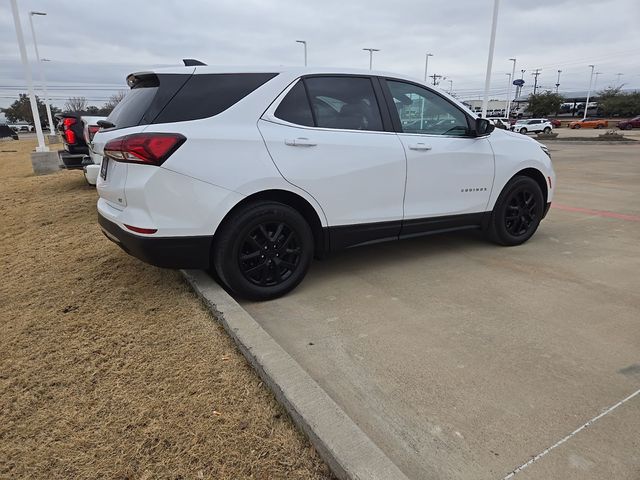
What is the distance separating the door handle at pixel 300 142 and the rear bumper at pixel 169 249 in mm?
930

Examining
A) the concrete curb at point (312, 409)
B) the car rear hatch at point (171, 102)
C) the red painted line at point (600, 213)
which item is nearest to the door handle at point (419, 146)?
the car rear hatch at point (171, 102)

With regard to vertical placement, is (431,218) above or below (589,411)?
above

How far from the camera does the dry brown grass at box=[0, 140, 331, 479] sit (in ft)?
6.50

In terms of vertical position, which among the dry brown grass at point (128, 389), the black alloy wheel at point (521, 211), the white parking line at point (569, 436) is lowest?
the white parking line at point (569, 436)

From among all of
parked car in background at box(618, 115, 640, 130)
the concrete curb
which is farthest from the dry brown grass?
parked car in background at box(618, 115, 640, 130)

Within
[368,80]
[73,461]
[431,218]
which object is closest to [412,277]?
[431,218]

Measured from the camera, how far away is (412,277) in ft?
13.9

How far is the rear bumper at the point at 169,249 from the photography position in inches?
127

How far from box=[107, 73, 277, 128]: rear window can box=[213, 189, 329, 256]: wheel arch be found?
672mm

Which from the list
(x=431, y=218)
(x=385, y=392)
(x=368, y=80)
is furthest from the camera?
(x=431, y=218)

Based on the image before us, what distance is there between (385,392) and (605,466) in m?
1.04

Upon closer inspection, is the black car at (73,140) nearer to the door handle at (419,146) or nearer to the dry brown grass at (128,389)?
the dry brown grass at (128,389)

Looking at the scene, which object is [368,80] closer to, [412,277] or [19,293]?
[412,277]

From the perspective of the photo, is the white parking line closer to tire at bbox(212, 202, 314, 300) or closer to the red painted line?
tire at bbox(212, 202, 314, 300)
